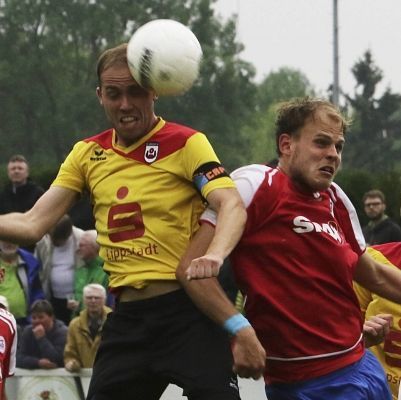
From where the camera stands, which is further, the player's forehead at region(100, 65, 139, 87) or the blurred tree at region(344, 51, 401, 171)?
the blurred tree at region(344, 51, 401, 171)

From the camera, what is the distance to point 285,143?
19.2ft

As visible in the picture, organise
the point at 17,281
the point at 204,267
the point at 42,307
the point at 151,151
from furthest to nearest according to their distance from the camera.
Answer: the point at 17,281, the point at 42,307, the point at 151,151, the point at 204,267

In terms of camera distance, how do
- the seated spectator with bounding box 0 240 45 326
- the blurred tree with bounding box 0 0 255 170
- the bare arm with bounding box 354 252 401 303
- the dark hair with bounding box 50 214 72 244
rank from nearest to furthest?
the bare arm with bounding box 354 252 401 303 → the seated spectator with bounding box 0 240 45 326 → the dark hair with bounding box 50 214 72 244 → the blurred tree with bounding box 0 0 255 170

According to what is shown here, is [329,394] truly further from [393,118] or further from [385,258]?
[393,118]

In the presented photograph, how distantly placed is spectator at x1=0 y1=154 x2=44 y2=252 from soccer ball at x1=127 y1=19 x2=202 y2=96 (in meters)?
8.63

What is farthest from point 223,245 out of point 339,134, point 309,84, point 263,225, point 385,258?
point 309,84

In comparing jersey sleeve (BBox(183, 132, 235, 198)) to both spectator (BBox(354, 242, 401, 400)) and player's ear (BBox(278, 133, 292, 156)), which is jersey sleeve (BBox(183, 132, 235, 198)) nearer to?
player's ear (BBox(278, 133, 292, 156))

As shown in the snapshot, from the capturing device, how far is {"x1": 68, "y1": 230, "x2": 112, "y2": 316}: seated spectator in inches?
507

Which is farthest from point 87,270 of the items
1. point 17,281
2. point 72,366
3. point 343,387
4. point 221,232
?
point 221,232

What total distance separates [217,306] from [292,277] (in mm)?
448

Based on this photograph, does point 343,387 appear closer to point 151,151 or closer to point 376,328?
point 376,328

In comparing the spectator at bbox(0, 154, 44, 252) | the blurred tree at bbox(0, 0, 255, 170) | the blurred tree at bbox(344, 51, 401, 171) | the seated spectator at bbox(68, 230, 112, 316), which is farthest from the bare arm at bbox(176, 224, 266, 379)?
the blurred tree at bbox(344, 51, 401, 171)

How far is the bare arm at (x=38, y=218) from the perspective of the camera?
19.1 ft

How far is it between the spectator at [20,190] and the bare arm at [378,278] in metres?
8.32
